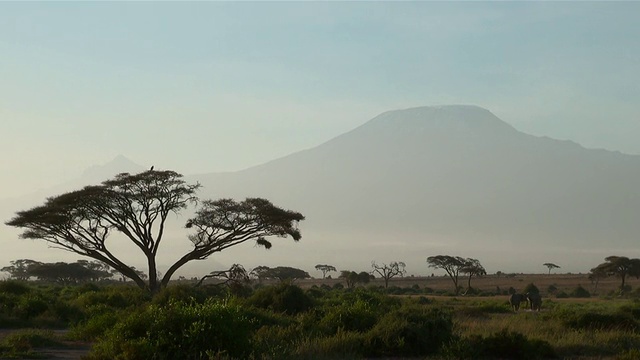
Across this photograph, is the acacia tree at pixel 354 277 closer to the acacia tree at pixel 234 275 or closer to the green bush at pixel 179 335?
the acacia tree at pixel 234 275

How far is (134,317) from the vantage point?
16.1m

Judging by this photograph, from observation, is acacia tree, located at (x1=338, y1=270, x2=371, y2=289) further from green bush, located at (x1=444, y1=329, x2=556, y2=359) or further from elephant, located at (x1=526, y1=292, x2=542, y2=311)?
green bush, located at (x1=444, y1=329, x2=556, y2=359)

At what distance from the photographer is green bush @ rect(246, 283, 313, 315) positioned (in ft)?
98.6

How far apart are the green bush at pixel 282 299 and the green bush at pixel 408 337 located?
36.1 ft

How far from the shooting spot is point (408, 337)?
61.2ft

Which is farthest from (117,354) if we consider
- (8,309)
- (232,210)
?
(232,210)

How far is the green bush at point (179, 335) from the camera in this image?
14.8 meters

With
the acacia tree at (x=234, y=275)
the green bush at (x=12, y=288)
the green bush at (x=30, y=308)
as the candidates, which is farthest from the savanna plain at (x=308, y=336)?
the acacia tree at (x=234, y=275)

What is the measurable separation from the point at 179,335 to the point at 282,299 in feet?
49.9

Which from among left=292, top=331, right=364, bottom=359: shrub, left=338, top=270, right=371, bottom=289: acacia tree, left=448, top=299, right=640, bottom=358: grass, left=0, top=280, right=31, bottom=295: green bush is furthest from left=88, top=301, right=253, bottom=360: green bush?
left=338, top=270, right=371, bottom=289: acacia tree

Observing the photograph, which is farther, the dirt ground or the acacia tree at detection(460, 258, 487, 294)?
the acacia tree at detection(460, 258, 487, 294)

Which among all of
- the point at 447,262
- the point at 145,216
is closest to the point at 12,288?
the point at 145,216

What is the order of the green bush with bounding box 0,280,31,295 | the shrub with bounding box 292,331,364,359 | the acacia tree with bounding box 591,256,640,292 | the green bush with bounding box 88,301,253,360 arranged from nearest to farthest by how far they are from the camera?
the green bush with bounding box 88,301,253,360 → the shrub with bounding box 292,331,364,359 → the green bush with bounding box 0,280,31,295 → the acacia tree with bounding box 591,256,640,292

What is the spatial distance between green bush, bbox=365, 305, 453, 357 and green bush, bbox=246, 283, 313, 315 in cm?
1102
